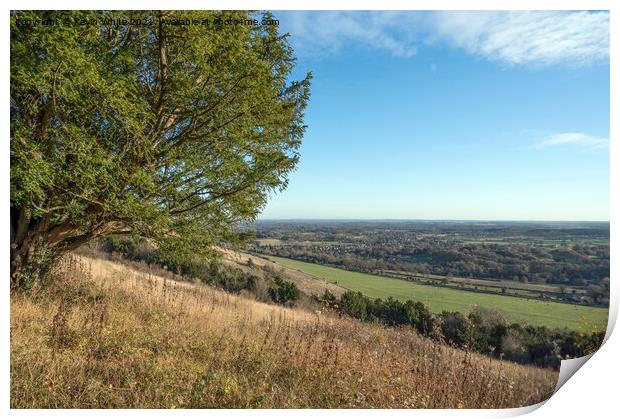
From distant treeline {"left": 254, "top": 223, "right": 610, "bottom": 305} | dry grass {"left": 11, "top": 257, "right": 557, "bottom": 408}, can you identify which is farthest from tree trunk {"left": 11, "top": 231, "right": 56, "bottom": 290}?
distant treeline {"left": 254, "top": 223, "right": 610, "bottom": 305}

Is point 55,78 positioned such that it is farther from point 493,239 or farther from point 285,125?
point 493,239

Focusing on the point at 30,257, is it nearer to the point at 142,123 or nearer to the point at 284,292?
the point at 142,123

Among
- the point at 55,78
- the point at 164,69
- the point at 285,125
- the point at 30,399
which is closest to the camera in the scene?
the point at 30,399

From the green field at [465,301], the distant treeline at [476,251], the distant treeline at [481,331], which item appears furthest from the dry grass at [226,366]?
the distant treeline at [476,251]

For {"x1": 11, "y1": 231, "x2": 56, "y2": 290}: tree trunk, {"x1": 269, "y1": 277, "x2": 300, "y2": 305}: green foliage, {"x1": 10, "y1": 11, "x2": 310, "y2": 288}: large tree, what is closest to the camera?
{"x1": 10, "y1": 11, "x2": 310, "y2": 288}: large tree

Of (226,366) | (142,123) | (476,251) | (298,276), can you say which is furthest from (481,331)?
(142,123)

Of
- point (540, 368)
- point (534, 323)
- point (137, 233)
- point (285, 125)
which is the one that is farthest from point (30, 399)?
point (534, 323)

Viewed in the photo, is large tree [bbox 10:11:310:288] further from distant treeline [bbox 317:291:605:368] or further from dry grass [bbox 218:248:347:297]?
distant treeline [bbox 317:291:605:368]
